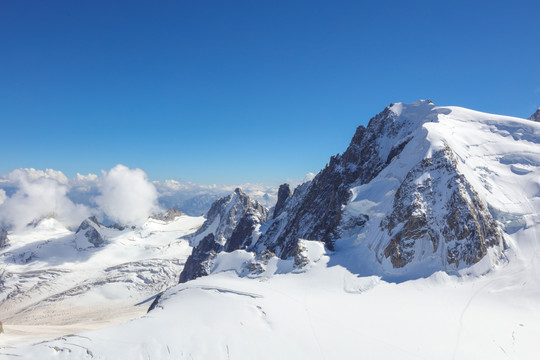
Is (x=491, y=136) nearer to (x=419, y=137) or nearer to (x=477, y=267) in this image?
(x=419, y=137)

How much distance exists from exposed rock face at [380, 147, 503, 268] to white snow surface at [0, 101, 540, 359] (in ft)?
6.69

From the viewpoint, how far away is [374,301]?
36469 millimetres

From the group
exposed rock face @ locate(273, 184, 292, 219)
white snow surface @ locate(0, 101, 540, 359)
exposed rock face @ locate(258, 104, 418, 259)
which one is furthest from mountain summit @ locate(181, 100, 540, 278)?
exposed rock face @ locate(273, 184, 292, 219)

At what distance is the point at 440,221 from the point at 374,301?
17383 mm

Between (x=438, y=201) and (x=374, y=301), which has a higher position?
(x=438, y=201)

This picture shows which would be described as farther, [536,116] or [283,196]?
[283,196]

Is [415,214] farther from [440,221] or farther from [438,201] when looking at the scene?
[438,201]

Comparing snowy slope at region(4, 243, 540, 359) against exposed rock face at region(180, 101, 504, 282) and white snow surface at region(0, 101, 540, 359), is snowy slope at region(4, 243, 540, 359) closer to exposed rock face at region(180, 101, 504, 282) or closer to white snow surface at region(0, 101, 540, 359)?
white snow surface at region(0, 101, 540, 359)

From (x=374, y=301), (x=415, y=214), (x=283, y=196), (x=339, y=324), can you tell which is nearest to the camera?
(x=339, y=324)

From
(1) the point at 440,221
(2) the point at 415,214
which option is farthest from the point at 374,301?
(1) the point at 440,221

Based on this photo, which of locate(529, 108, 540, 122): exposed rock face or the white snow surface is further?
locate(529, 108, 540, 122): exposed rock face

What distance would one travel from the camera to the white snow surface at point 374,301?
2659 cm

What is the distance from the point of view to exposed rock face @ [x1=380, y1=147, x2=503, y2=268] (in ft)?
134

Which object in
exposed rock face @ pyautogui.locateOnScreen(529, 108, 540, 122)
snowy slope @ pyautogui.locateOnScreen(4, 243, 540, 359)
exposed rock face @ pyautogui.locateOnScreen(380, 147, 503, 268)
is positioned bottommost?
A: snowy slope @ pyautogui.locateOnScreen(4, 243, 540, 359)
